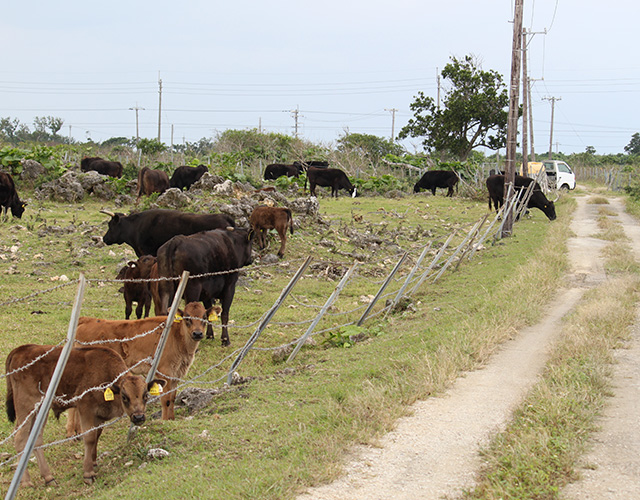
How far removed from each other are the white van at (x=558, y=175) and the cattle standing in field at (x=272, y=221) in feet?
87.8

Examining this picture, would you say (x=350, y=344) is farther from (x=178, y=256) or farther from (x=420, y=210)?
(x=420, y=210)

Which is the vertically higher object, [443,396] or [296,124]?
[296,124]

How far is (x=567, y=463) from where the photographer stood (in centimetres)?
564

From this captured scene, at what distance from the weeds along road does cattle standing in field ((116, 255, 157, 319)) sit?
17.3ft

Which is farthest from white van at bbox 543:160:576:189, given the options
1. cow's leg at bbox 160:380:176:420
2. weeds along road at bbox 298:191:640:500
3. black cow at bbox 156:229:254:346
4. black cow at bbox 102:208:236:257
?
cow's leg at bbox 160:380:176:420

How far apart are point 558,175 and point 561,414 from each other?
3594cm

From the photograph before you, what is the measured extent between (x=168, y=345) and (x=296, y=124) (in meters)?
69.3

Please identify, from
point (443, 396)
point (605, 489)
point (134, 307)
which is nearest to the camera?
point (605, 489)

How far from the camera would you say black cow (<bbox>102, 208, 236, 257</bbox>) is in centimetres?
1411

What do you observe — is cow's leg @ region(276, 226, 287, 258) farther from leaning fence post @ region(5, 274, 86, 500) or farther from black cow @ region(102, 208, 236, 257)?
leaning fence post @ region(5, 274, 86, 500)

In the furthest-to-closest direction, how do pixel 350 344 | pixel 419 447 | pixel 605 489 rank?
pixel 350 344 < pixel 419 447 < pixel 605 489

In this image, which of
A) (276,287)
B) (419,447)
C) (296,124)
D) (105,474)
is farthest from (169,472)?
(296,124)

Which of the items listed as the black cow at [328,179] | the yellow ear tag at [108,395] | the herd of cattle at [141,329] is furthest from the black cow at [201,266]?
the black cow at [328,179]

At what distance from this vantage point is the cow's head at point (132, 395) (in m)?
6.11
